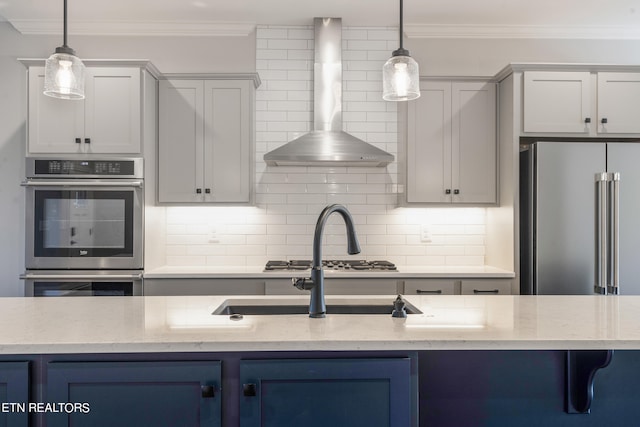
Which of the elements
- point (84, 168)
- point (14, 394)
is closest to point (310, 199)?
point (84, 168)

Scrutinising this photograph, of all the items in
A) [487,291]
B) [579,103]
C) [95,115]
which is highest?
[579,103]

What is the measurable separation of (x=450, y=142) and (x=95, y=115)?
2.77 m

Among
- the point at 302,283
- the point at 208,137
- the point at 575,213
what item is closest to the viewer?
the point at 302,283

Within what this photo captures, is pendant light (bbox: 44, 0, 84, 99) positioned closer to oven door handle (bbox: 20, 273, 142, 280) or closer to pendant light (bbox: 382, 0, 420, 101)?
pendant light (bbox: 382, 0, 420, 101)

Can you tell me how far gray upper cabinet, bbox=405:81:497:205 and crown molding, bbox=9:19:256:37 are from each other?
5.59 feet

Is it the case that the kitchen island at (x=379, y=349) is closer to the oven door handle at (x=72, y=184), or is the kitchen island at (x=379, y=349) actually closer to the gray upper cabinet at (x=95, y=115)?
the oven door handle at (x=72, y=184)

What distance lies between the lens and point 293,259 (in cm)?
406

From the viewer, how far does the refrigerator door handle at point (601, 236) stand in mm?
2234

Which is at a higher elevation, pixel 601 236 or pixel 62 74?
pixel 62 74

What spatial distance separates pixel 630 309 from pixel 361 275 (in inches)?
71.5

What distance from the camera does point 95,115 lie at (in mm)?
3395

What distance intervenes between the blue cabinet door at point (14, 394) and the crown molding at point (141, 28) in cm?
332

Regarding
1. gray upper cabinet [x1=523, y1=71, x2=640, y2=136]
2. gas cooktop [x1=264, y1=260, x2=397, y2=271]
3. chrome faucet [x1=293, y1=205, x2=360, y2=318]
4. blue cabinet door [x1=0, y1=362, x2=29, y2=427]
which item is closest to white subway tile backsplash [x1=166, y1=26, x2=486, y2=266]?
gas cooktop [x1=264, y1=260, x2=397, y2=271]

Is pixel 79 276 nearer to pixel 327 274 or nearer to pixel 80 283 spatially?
pixel 80 283
